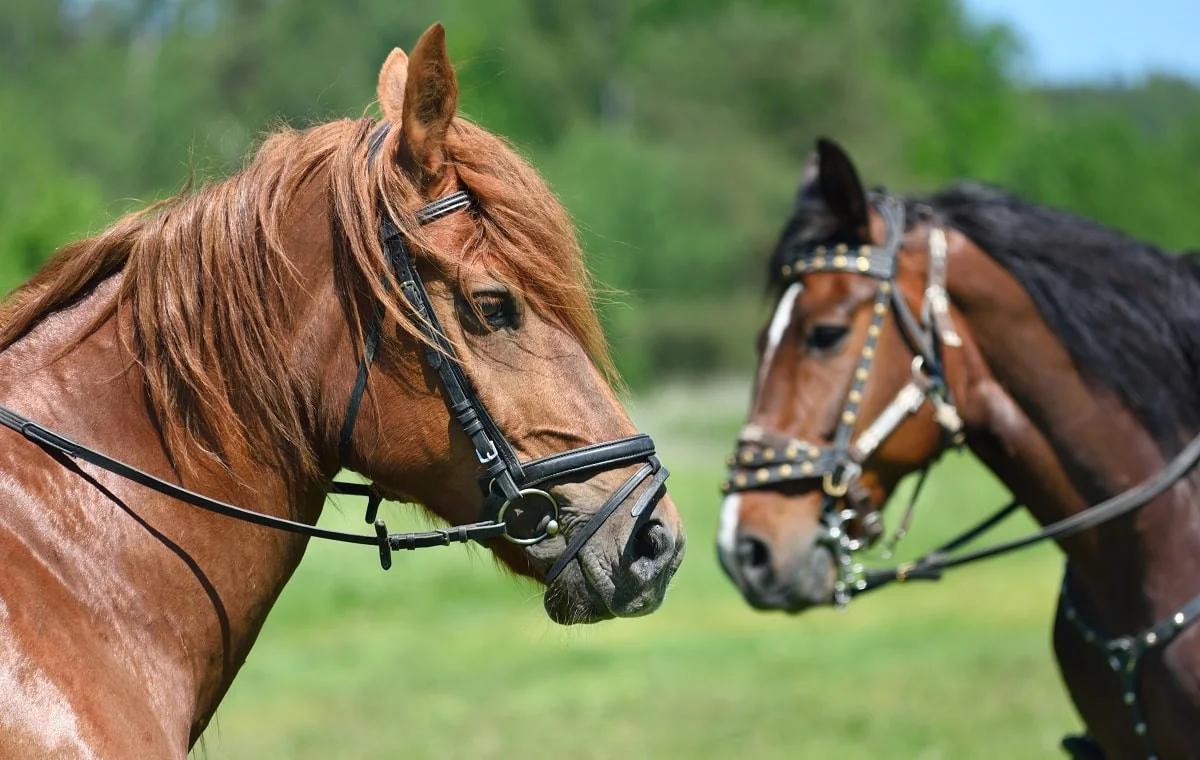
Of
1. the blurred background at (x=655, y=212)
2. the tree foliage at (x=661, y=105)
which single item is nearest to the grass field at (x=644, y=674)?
the blurred background at (x=655, y=212)

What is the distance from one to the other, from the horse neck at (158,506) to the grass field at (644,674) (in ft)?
2.05

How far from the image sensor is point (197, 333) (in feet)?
8.54

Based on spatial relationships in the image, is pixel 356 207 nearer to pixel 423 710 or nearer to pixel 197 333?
pixel 197 333

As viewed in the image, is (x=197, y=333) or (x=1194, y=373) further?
(x=1194, y=373)

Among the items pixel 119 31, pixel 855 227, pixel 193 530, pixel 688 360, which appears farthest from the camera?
pixel 688 360

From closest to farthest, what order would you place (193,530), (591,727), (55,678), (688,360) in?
(55,678), (193,530), (591,727), (688,360)

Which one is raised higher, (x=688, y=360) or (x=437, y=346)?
(x=437, y=346)

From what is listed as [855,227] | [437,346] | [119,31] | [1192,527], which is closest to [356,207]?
[437,346]

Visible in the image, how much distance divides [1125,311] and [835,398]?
100 centimetres

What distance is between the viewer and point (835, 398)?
14.5ft

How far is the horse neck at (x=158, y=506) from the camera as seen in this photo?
2455 millimetres

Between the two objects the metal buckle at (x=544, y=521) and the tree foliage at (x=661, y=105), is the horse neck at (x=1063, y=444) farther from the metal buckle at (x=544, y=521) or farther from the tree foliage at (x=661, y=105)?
the tree foliage at (x=661, y=105)

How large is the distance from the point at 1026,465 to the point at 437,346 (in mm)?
2444

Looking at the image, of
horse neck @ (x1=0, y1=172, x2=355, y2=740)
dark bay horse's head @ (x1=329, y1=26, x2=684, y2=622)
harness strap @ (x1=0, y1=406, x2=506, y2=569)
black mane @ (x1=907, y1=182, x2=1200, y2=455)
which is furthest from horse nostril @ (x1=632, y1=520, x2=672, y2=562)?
black mane @ (x1=907, y1=182, x2=1200, y2=455)
